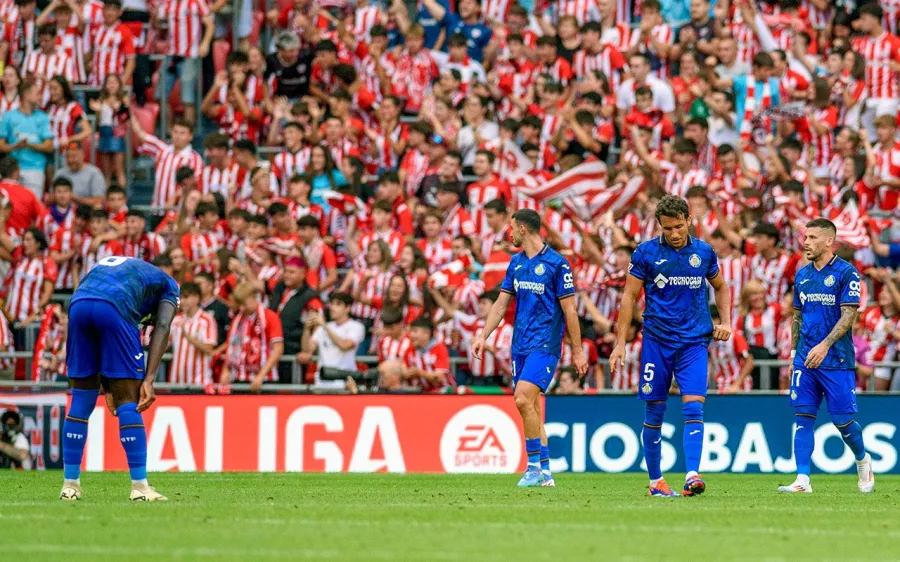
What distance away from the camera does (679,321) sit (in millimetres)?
12977

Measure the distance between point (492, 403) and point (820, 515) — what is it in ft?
28.4

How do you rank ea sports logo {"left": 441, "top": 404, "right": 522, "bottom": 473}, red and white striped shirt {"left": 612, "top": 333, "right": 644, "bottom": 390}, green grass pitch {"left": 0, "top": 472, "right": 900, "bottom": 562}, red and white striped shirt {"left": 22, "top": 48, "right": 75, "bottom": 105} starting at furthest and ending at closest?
red and white striped shirt {"left": 22, "top": 48, "right": 75, "bottom": 105}, red and white striped shirt {"left": 612, "top": 333, "right": 644, "bottom": 390}, ea sports logo {"left": 441, "top": 404, "right": 522, "bottom": 473}, green grass pitch {"left": 0, "top": 472, "right": 900, "bottom": 562}

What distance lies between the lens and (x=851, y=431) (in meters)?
14.2

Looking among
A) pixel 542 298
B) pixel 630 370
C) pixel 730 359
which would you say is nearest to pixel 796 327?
pixel 542 298

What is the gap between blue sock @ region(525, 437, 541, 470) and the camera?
583 inches

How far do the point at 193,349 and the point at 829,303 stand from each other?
9808mm

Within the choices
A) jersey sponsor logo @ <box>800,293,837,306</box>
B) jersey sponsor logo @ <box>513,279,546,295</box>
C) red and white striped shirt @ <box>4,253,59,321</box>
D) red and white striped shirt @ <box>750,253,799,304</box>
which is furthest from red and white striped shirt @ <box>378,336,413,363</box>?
jersey sponsor logo @ <box>800,293,837,306</box>

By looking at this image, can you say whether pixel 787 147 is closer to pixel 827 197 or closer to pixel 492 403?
pixel 827 197

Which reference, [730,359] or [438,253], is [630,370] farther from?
[438,253]

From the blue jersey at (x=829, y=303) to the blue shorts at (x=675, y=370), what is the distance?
5.20ft

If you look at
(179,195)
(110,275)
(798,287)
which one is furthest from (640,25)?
(110,275)

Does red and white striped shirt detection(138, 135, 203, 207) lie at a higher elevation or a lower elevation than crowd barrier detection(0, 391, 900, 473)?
higher

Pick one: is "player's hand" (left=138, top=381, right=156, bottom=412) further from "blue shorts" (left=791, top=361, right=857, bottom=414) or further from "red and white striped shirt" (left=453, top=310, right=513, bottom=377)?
"red and white striped shirt" (left=453, top=310, right=513, bottom=377)

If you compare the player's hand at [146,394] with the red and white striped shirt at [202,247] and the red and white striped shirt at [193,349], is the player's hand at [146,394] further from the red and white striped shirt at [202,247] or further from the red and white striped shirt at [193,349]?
the red and white striped shirt at [202,247]
